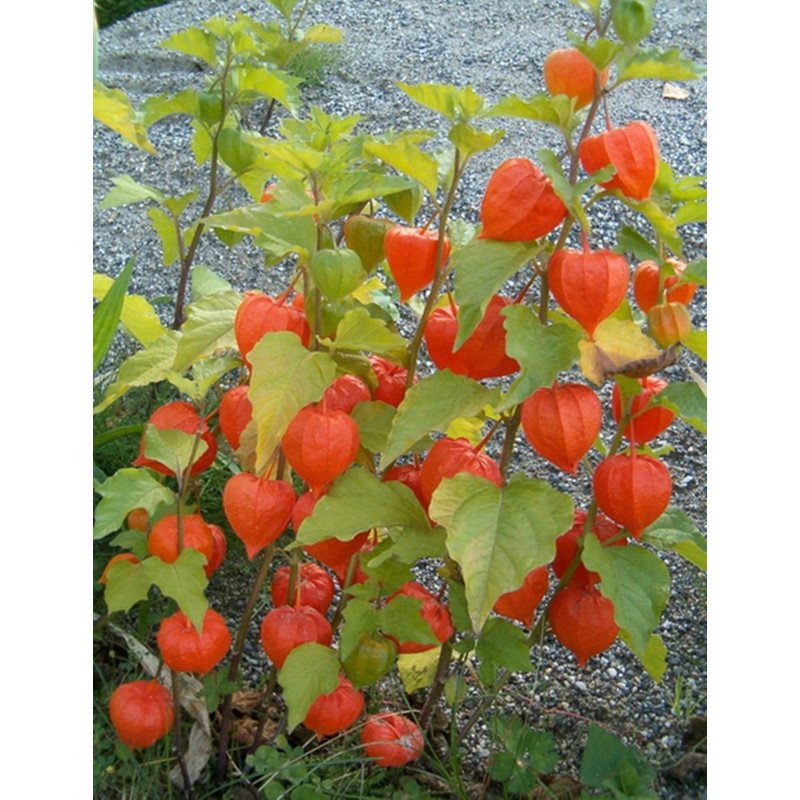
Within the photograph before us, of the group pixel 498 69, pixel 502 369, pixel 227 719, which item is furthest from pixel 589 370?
pixel 498 69

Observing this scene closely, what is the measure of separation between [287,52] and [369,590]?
2.66 feet

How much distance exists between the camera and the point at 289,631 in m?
1.16

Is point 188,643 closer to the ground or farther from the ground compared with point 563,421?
closer to the ground

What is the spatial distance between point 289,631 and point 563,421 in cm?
40

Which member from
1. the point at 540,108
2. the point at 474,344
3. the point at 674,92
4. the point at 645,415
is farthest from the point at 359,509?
the point at 674,92

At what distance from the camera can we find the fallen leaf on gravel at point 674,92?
9.91 feet

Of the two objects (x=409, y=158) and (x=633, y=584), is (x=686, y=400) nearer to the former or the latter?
(x=633, y=584)

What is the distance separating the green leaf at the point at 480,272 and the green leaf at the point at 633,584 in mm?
266

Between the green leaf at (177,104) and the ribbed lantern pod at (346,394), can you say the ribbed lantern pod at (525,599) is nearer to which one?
the ribbed lantern pod at (346,394)

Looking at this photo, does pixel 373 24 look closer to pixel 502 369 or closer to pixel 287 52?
pixel 287 52

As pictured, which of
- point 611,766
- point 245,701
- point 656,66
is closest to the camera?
point 656,66

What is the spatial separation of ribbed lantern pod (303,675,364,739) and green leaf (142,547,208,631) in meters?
0.19

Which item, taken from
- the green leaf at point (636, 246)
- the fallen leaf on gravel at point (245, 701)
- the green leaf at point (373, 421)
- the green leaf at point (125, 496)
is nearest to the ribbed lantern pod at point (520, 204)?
the green leaf at point (636, 246)

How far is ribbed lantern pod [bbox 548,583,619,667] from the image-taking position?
44.3 inches
